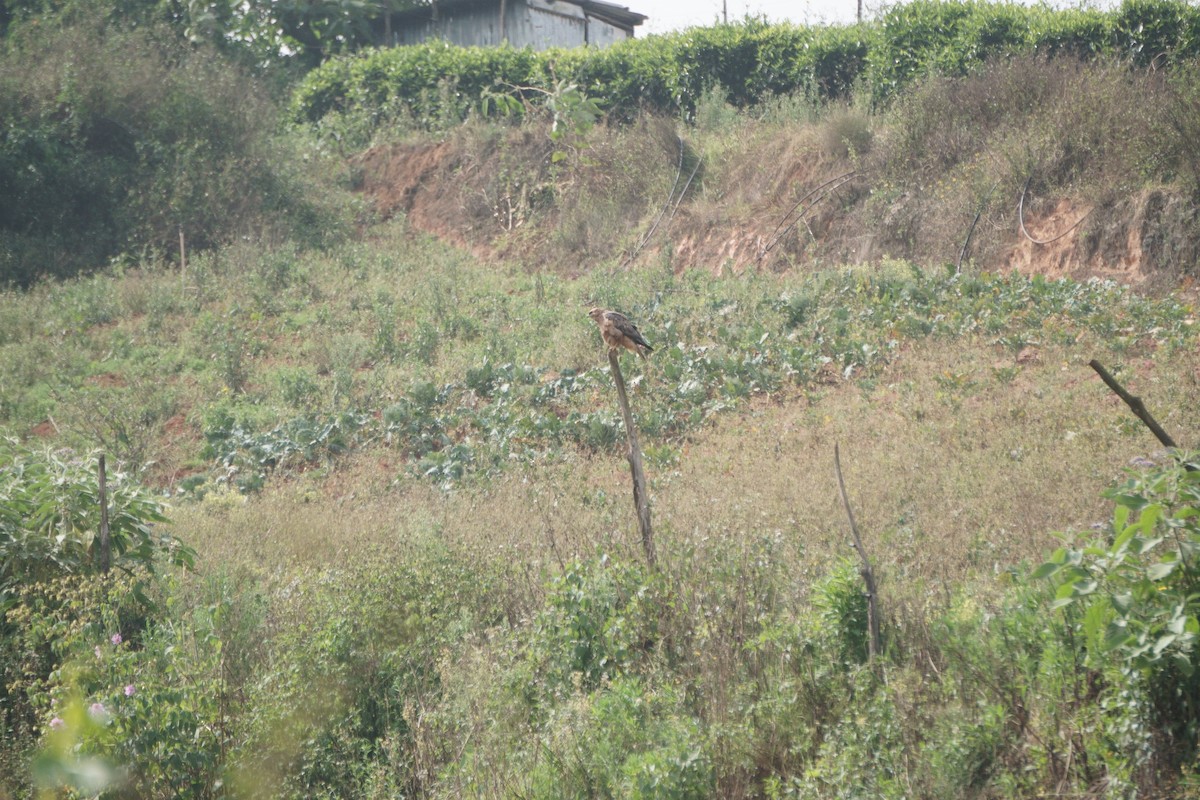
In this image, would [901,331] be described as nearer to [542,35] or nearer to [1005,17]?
Result: [1005,17]

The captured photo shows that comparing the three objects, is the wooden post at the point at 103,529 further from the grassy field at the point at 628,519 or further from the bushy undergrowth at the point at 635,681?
the grassy field at the point at 628,519

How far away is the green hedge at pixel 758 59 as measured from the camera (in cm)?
1546

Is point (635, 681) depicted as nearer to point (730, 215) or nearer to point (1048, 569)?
point (1048, 569)

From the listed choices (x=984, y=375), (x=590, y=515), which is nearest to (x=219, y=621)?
(x=590, y=515)

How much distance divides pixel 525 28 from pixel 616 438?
18220 mm

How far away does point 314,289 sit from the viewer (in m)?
16.8

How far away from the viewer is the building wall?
25.8 meters

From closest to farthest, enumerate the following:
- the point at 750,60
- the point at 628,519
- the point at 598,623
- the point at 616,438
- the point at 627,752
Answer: the point at 627,752 → the point at 598,623 → the point at 628,519 → the point at 616,438 → the point at 750,60

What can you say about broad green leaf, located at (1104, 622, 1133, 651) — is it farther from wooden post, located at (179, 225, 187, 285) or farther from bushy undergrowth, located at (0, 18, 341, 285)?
bushy undergrowth, located at (0, 18, 341, 285)

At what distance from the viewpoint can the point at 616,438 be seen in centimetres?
1029

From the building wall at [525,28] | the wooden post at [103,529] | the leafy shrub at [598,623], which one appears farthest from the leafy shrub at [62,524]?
the building wall at [525,28]

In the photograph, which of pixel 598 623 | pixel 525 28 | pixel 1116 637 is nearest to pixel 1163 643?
pixel 1116 637

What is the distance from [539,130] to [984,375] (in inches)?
515

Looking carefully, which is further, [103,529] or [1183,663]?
[103,529]
